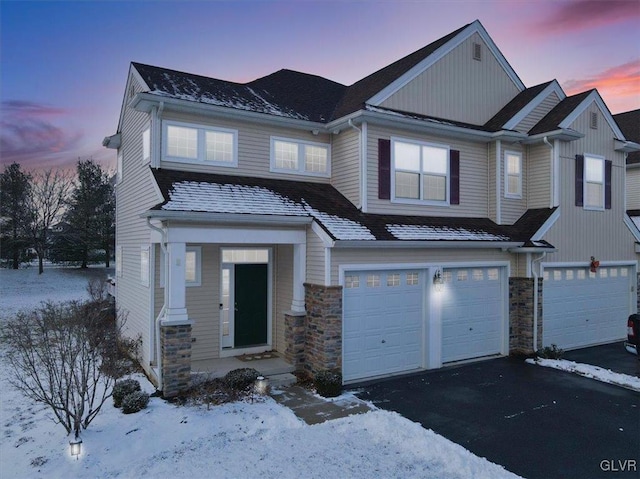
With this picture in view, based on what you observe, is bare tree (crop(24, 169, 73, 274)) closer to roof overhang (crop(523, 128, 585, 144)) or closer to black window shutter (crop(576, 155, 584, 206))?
roof overhang (crop(523, 128, 585, 144))

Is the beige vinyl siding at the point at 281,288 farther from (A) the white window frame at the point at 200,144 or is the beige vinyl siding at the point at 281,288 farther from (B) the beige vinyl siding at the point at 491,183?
(B) the beige vinyl siding at the point at 491,183

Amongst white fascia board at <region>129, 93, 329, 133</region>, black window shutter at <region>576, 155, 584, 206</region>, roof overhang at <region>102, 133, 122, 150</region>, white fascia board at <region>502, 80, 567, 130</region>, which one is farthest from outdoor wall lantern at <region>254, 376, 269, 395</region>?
black window shutter at <region>576, 155, 584, 206</region>

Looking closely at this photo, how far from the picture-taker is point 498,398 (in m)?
8.46

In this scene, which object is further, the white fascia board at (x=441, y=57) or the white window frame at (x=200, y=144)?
the white fascia board at (x=441, y=57)

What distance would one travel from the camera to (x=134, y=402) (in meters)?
7.40

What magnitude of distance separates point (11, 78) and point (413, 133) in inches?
608

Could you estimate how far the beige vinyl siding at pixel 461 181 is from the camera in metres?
10.8

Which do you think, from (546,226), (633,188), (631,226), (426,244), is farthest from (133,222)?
(633,188)

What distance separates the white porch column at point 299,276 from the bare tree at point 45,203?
32.7m

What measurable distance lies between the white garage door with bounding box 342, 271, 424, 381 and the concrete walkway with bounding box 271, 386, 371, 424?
3.78 feet

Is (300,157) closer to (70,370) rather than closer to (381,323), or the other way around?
(381,323)

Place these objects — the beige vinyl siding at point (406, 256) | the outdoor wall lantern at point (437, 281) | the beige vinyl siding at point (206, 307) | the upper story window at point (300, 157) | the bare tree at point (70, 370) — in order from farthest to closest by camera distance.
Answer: the upper story window at point (300, 157), the outdoor wall lantern at point (437, 281), the beige vinyl siding at point (206, 307), the beige vinyl siding at point (406, 256), the bare tree at point (70, 370)

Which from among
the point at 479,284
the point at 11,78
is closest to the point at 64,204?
the point at 11,78

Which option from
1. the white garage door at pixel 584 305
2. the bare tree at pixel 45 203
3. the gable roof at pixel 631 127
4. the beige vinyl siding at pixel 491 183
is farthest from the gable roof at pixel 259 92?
the bare tree at pixel 45 203
